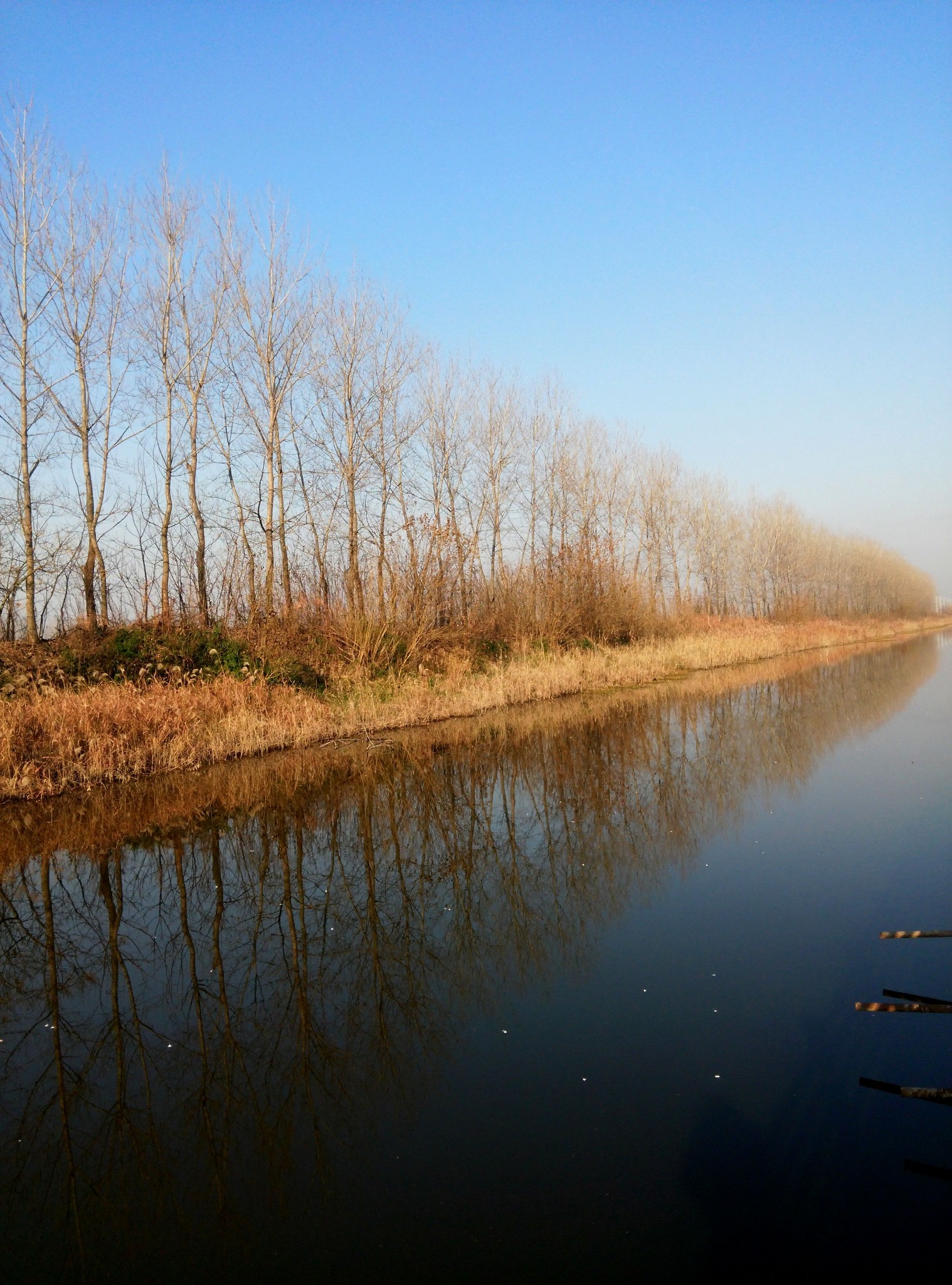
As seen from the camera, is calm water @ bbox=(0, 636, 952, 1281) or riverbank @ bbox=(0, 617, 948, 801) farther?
riverbank @ bbox=(0, 617, 948, 801)

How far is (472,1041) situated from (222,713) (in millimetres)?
9341

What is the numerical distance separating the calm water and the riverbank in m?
1.44

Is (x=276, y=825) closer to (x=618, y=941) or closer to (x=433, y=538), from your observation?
(x=618, y=941)

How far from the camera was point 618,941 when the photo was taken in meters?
5.17

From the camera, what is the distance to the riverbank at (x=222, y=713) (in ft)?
33.0

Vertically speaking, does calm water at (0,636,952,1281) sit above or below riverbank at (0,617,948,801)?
below

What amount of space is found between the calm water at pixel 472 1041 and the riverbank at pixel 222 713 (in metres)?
1.44

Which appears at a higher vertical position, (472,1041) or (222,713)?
(222,713)

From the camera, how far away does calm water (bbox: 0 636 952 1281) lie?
9.14 feet

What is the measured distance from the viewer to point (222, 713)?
41.0 feet

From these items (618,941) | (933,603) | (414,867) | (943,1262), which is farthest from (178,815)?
(933,603)

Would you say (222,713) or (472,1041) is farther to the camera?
(222,713)

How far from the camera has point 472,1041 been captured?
4.01 m

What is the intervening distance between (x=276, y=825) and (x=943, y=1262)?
6454 millimetres
